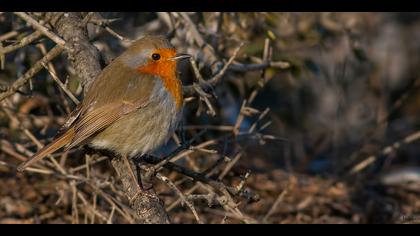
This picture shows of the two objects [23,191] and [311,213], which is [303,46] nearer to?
[311,213]

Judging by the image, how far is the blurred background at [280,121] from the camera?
5172 millimetres

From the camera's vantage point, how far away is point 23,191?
545 cm

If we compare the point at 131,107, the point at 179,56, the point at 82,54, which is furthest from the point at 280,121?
the point at 82,54

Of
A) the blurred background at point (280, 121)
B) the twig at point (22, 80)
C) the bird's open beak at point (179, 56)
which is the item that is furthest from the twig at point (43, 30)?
the bird's open beak at point (179, 56)

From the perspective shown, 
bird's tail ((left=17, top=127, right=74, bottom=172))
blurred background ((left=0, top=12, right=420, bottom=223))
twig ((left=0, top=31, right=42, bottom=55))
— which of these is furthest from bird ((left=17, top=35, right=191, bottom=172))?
twig ((left=0, top=31, right=42, bottom=55))

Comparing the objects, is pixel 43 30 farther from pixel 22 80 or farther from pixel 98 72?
pixel 98 72

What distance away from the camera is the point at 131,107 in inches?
164

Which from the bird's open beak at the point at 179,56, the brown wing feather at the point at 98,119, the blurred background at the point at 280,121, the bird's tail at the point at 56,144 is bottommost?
the blurred background at the point at 280,121

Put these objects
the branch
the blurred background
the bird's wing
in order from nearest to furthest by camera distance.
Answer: the branch → the bird's wing → the blurred background

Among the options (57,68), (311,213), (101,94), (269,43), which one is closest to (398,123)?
(311,213)

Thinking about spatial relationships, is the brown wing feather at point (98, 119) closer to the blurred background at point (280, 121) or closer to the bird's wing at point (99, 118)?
the bird's wing at point (99, 118)

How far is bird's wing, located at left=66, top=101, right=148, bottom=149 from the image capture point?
4.05 meters

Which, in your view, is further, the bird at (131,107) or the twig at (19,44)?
the bird at (131,107)

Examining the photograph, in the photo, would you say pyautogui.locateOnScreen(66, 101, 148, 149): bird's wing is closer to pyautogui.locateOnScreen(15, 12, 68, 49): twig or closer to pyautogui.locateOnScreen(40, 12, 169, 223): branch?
pyautogui.locateOnScreen(40, 12, 169, 223): branch
